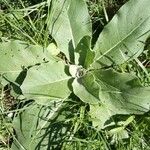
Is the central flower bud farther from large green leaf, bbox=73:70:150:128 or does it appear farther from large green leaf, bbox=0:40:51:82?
large green leaf, bbox=0:40:51:82

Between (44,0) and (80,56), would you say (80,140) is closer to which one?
(80,56)

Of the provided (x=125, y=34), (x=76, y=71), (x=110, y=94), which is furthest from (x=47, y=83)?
(x=125, y=34)

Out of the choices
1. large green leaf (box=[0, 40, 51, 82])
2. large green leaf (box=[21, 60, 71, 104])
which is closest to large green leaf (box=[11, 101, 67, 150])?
large green leaf (box=[21, 60, 71, 104])

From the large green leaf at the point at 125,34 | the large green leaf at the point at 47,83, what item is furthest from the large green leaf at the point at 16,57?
the large green leaf at the point at 125,34

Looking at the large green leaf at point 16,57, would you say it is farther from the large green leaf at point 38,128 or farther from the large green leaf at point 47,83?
the large green leaf at point 38,128

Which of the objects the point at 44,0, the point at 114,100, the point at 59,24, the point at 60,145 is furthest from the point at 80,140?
the point at 44,0
